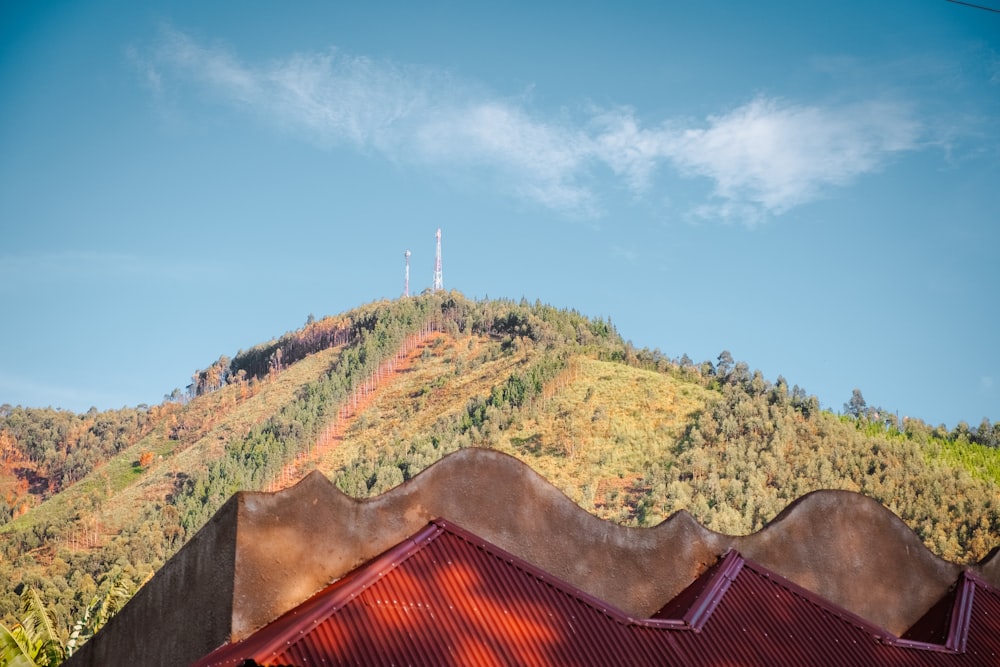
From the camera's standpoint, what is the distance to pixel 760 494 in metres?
50.0

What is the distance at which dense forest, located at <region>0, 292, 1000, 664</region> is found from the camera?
5059 centimetres

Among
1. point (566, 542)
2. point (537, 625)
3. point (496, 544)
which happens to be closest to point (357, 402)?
point (566, 542)

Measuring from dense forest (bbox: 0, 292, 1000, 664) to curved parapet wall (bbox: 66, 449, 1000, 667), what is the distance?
3117cm

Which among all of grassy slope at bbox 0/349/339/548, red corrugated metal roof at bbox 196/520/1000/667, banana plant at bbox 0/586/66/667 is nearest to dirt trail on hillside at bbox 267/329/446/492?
grassy slope at bbox 0/349/339/548

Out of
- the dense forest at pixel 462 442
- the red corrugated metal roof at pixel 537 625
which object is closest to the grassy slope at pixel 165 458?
the dense forest at pixel 462 442

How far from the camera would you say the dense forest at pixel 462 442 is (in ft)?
166

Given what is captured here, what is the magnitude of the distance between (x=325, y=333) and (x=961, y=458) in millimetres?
56853

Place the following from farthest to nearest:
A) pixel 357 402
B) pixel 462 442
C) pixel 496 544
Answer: pixel 357 402, pixel 462 442, pixel 496 544

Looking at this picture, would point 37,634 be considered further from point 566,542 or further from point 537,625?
point 537,625

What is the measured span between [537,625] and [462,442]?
172 feet

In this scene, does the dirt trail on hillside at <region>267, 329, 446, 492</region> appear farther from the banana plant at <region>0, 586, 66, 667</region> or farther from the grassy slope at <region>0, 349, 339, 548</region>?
the banana plant at <region>0, 586, 66, 667</region>

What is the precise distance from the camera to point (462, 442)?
2399 inches

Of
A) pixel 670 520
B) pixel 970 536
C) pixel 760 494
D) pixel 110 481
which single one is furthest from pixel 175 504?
pixel 670 520

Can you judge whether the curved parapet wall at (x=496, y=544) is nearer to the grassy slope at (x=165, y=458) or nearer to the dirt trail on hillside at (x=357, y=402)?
the dirt trail on hillside at (x=357, y=402)
